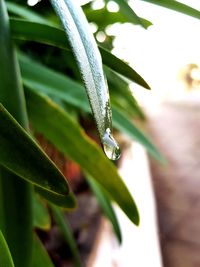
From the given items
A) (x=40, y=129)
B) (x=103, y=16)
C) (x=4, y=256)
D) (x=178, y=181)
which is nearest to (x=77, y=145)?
(x=40, y=129)

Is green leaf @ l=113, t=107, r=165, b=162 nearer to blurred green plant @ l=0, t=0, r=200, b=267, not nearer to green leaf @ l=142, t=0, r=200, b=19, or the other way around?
blurred green plant @ l=0, t=0, r=200, b=267

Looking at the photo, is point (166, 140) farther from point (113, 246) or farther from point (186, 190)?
point (113, 246)

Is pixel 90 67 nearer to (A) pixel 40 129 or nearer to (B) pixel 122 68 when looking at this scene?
(B) pixel 122 68

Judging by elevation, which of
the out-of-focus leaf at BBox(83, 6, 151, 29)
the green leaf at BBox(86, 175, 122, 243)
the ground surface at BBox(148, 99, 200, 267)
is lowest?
the ground surface at BBox(148, 99, 200, 267)

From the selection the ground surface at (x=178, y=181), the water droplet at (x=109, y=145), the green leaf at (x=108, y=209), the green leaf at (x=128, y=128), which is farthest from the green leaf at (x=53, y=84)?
the ground surface at (x=178, y=181)

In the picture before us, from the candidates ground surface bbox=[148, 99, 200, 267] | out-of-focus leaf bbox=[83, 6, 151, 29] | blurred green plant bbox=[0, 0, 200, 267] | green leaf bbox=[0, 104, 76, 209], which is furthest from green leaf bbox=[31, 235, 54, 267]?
ground surface bbox=[148, 99, 200, 267]
